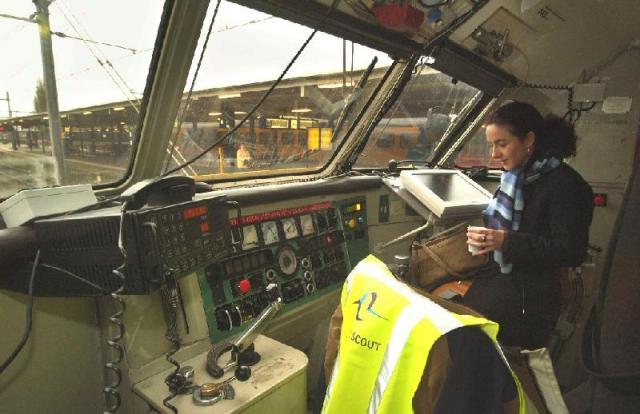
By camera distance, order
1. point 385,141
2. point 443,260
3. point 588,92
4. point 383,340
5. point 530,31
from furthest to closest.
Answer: point 588,92 < point 385,141 < point 530,31 < point 443,260 < point 383,340

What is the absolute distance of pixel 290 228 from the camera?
1.74m

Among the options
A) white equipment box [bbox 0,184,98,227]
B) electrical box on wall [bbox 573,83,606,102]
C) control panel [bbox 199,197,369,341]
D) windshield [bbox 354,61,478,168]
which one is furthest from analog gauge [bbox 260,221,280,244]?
electrical box on wall [bbox 573,83,606,102]

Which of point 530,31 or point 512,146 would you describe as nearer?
point 512,146

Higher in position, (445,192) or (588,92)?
(588,92)

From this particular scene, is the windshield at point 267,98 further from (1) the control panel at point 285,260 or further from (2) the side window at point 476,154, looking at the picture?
(2) the side window at point 476,154

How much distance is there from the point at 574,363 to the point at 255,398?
2017mm

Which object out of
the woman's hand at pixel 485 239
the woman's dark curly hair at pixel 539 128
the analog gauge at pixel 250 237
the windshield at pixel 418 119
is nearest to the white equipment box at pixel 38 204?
the analog gauge at pixel 250 237

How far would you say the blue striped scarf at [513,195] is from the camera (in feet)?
5.02

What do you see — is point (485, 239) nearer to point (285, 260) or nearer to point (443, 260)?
point (443, 260)

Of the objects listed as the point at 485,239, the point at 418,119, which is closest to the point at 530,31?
the point at 418,119

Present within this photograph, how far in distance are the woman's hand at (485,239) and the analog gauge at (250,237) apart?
2.86ft

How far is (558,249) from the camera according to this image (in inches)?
55.6

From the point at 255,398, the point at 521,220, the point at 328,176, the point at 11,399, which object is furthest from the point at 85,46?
the point at 521,220

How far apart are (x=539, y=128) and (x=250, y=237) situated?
1283mm
